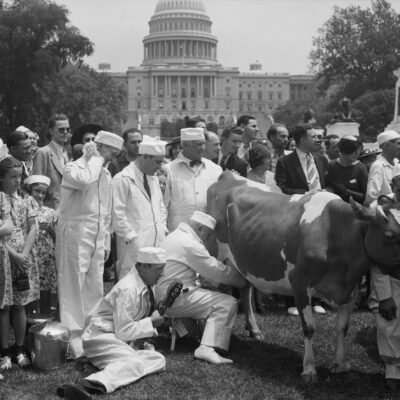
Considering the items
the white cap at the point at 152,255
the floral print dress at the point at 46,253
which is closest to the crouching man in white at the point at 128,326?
the white cap at the point at 152,255

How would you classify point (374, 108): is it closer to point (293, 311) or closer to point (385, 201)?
point (293, 311)

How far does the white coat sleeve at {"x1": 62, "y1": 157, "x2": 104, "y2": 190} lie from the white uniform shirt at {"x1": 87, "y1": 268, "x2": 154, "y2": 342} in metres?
1.22

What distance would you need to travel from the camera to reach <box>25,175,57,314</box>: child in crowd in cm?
886

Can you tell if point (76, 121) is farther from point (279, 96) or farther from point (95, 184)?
point (279, 96)

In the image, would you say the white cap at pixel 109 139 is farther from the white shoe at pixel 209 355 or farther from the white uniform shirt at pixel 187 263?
the white shoe at pixel 209 355

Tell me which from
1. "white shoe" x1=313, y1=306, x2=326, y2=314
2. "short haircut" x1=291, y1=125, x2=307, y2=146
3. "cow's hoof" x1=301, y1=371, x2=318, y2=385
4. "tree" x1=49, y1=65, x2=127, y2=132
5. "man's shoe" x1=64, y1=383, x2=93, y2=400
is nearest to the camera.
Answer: "man's shoe" x1=64, y1=383, x2=93, y2=400

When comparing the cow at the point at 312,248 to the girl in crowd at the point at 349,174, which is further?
the girl in crowd at the point at 349,174

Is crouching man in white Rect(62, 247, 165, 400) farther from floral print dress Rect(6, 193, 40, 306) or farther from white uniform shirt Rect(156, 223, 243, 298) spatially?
floral print dress Rect(6, 193, 40, 306)

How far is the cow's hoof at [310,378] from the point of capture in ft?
22.8

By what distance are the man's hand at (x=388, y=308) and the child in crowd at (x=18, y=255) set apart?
3.68 m

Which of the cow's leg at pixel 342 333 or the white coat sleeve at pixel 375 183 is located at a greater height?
the white coat sleeve at pixel 375 183

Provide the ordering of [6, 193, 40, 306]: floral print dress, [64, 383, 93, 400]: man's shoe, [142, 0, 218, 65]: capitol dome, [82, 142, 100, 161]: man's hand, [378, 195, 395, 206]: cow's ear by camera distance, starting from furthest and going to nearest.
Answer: [142, 0, 218, 65]: capitol dome → [82, 142, 100, 161]: man's hand → [6, 193, 40, 306]: floral print dress → [378, 195, 395, 206]: cow's ear → [64, 383, 93, 400]: man's shoe

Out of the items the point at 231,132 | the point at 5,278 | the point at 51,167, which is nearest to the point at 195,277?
the point at 5,278

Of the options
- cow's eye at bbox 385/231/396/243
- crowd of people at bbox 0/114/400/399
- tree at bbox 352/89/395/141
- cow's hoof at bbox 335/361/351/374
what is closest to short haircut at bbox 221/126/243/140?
crowd of people at bbox 0/114/400/399
